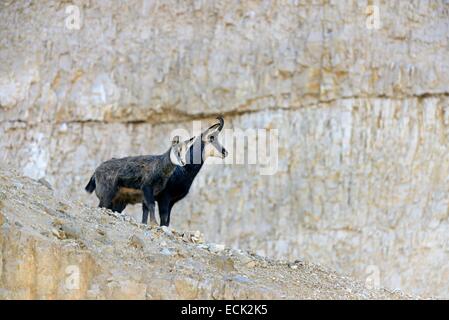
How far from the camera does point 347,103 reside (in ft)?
83.9

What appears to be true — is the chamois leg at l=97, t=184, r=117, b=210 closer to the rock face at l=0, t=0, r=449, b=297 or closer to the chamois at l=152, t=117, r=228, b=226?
the chamois at l=152, t=117, r=228, b=226

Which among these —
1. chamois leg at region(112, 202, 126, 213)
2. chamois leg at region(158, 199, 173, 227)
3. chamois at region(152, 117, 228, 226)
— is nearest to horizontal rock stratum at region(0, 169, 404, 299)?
chamois leg at region(158, 199, 173, 227)

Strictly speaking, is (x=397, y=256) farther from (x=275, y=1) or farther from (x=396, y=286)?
(x=275, y=1)

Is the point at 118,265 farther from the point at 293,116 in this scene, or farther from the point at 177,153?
the point at 293,116

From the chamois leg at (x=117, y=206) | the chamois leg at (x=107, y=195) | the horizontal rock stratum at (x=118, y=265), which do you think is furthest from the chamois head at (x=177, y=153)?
the horizontal rock stratum at (x=118, y=265)

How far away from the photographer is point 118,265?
1084 cm

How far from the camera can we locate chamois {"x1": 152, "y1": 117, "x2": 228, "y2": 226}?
15.3 meters

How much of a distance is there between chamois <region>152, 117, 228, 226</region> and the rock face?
942cm

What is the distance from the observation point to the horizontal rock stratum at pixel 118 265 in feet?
34.3

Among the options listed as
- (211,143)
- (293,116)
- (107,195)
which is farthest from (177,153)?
(293,116)

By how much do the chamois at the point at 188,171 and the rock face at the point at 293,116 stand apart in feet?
30.9

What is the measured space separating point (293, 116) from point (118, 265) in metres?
15.2

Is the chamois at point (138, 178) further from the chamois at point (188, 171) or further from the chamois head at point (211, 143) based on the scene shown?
the chamois head at point (211, 143)

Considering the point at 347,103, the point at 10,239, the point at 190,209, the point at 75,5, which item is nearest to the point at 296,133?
the point at 347,103
